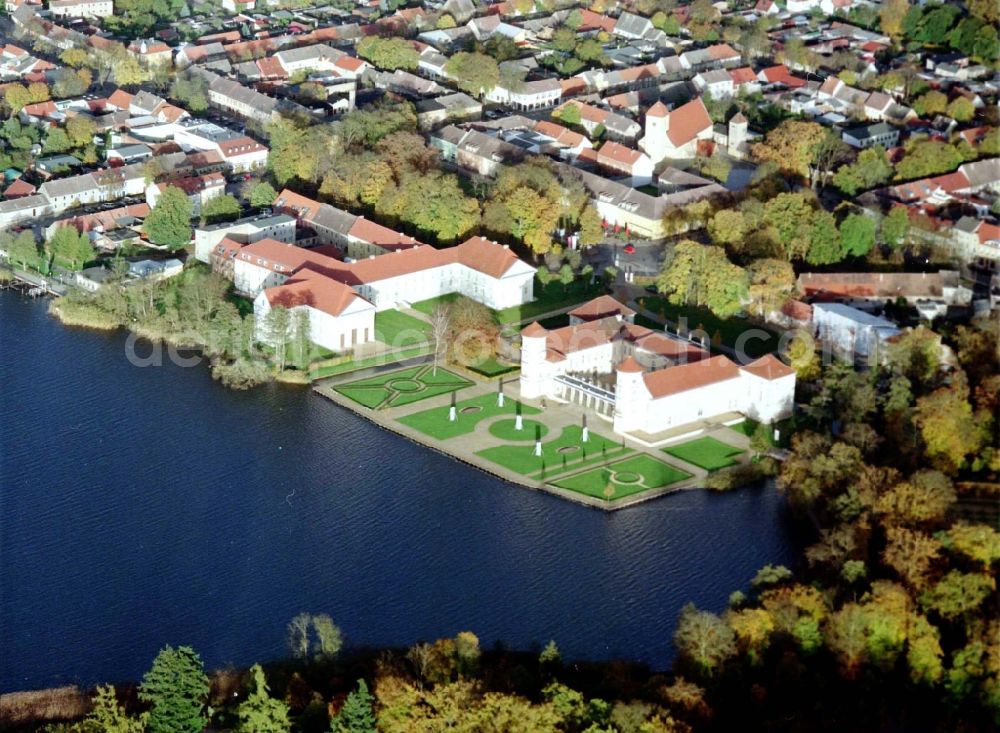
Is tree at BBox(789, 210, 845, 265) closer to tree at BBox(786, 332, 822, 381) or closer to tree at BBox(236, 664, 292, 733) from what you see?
tree at BBox(786, 332, 822, 381)

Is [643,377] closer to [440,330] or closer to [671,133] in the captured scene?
[440,330]

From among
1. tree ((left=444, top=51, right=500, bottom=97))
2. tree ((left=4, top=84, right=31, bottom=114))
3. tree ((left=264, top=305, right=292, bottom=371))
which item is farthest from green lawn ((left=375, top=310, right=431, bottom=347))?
tree ((left=4, top=84, right=31, bottom=114))

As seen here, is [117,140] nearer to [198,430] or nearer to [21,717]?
[198,430]

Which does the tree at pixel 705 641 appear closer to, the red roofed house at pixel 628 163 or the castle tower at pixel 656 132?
the red roofed house at pixel 628 163

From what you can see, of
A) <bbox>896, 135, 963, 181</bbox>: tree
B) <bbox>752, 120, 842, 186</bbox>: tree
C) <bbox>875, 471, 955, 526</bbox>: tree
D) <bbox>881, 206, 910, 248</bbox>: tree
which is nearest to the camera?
<bbox>875, 471, 955, 526</bbox>: tree

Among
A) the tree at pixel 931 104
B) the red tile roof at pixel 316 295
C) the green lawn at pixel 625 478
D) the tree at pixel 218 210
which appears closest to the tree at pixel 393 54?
the tree at pixel 218 210

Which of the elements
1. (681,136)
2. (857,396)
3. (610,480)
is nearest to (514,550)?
(610,480)

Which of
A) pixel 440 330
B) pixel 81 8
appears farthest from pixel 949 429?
pixel 81 8

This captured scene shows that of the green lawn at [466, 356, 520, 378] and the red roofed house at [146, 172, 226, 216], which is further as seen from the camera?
the red roofed house at [146, 172, 226, 216]
